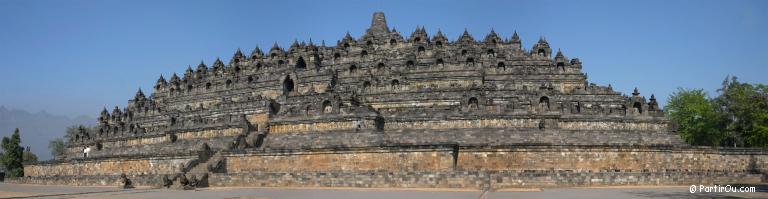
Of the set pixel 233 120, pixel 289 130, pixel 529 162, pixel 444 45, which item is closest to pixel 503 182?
pixel 529 162

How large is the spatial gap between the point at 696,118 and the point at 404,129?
45.7 metres

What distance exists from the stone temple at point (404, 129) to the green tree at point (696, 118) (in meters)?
20.6

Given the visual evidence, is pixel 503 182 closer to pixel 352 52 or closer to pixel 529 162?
pixel 529 162

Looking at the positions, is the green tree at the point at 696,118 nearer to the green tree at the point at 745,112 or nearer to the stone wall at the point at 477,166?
the green tree at the point at 745,112

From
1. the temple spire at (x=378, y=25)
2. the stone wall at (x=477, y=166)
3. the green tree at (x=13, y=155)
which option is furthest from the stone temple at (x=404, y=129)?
the green tree at (x=13, y=155)

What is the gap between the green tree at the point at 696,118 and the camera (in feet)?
242

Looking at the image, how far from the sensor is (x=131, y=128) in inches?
2625

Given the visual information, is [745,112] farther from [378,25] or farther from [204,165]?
[204,165]

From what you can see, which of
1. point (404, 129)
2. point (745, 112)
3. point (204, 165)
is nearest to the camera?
point (204, 165)

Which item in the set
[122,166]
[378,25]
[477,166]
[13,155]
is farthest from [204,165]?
[13,155]

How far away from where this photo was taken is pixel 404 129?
51.2 meters

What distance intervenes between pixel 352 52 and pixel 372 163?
32811 millimetres

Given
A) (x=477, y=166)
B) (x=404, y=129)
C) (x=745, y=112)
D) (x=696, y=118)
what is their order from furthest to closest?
(x=696, y=118)
(x=745, y=112)
(x=404, y=129)
(x=477, y=166)

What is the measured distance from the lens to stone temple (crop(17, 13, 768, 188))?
40.7m
